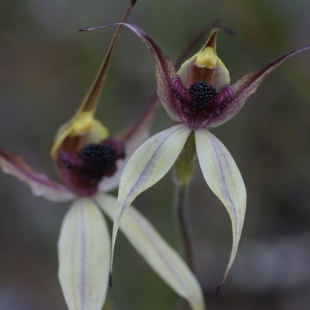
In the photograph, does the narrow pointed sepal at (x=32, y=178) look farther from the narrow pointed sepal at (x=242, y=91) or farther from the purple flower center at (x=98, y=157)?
the narrow pointed sepal at (x=242, y=91)

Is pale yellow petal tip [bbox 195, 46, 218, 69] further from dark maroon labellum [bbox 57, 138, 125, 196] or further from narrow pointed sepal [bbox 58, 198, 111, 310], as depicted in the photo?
narrow pointed sepal [bbox 58, 198, 111, 310]

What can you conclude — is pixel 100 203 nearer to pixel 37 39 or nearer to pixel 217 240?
pixel 217 240

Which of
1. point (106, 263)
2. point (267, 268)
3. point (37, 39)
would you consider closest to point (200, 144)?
point (106, 263)

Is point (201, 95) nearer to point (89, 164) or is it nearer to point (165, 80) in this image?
point (165, 80)

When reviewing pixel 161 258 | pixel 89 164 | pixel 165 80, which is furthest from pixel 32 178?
pixel 165 80

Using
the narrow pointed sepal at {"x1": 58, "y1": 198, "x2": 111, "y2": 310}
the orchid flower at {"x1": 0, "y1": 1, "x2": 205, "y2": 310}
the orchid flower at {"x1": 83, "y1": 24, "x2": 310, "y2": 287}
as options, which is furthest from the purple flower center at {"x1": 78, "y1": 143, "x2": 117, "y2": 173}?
the orchid flower at {"x1": 83, "y1": 24, "x2": 310, "y2": 287}

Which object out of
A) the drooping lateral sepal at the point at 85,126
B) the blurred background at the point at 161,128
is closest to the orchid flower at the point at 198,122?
the drooping lateral sepal at the point at 85,126

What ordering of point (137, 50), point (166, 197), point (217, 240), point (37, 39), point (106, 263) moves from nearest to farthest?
point (106, 263)
point (166, 197)
point (137, 50)
point (217, 240)
point (37, 39)
